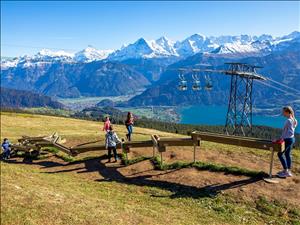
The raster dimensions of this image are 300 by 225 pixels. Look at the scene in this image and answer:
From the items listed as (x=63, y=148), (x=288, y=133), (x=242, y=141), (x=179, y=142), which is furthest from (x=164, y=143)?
(x=63, y=148)

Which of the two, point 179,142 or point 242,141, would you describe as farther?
point 179,142

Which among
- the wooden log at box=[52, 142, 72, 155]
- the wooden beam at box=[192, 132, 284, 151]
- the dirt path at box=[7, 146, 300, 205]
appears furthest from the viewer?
the wooden log at box=[52, 142, 72, 155]

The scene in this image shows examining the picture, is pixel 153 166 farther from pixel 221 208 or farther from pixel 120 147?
pixel 221 208

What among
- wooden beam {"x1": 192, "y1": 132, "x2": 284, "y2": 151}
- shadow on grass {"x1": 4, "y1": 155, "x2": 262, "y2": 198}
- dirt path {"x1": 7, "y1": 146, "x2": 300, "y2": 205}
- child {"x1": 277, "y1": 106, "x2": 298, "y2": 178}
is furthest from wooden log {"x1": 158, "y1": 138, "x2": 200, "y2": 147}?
child {"x1": 277, "y1": 106, "x2": 298, "y2": 178}

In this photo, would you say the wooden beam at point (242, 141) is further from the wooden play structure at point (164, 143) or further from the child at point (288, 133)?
the child at point (288, 133)

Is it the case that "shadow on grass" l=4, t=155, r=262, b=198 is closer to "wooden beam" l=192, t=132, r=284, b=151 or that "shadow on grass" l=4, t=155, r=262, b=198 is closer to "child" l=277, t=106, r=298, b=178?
"child" l=277, t=106, r=298, b=178

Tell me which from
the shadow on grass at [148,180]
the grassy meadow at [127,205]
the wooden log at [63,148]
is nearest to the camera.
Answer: the grassy meadow at [127,205]

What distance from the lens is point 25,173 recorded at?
2325cm

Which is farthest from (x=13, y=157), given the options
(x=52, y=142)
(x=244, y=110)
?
(x=244, y=110)

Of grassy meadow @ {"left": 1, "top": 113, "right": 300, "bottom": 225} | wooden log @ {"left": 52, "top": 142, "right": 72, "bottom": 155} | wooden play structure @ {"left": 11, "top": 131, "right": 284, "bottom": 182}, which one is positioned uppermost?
wooden play structure @ {"left": 11, "top": 131, "right": 284, "bottom": 182}

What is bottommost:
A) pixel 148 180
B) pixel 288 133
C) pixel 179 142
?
pixel 148 180

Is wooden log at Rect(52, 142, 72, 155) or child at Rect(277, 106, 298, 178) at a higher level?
child at Rect(277, 106, 298, 178)

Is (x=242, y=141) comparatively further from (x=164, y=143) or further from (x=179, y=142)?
(x=164, y=143)

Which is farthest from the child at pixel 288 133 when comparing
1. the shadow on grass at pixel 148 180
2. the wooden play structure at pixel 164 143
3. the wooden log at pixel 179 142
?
the wooden log at pixel 179 142
